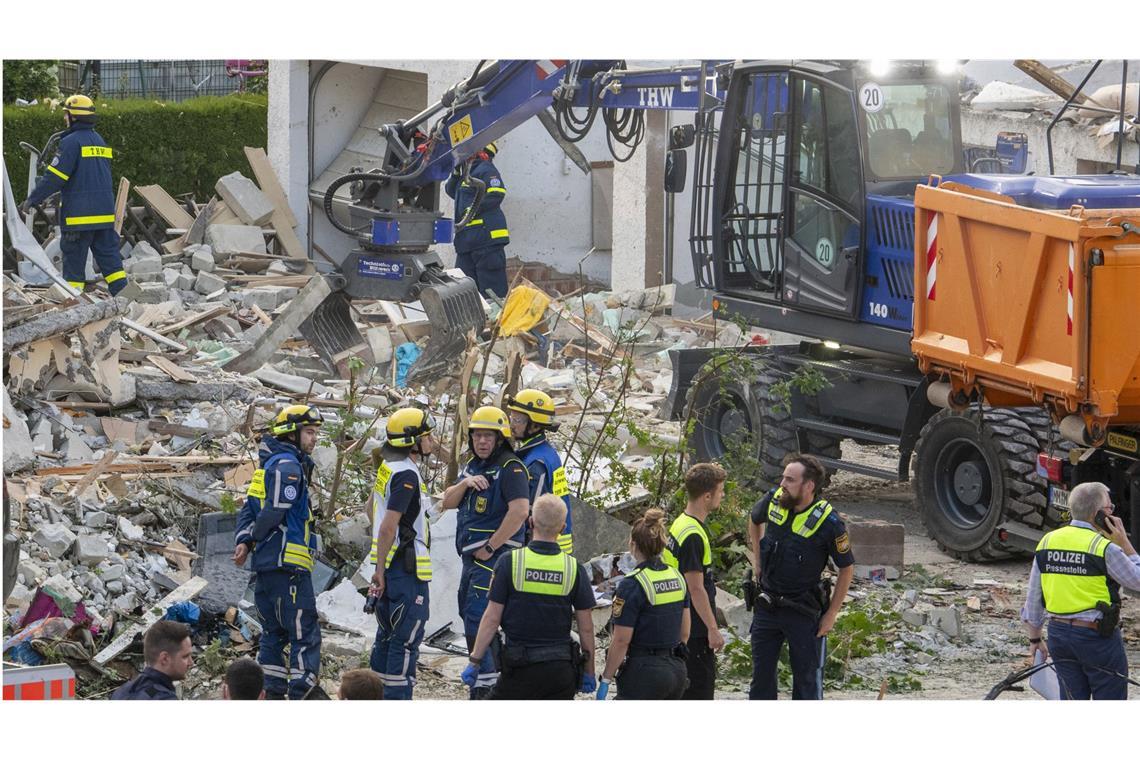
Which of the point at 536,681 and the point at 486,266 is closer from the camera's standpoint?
the point at 536,681

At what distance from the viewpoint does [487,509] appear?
8086 millimetres

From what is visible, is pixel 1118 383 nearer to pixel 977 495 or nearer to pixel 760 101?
pixel 977 495

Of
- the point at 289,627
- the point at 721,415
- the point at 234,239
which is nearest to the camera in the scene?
the point at 289,627

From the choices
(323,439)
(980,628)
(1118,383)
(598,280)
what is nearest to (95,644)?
(323,439)

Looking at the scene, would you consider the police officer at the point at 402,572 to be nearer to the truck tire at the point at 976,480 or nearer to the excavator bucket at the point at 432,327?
the truck tire at the point at 976,480

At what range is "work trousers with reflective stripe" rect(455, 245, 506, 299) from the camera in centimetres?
1677

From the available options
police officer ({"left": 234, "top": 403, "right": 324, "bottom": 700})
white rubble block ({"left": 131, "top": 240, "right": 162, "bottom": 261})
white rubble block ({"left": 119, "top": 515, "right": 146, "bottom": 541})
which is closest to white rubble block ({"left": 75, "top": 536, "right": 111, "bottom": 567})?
white rubble block ({"left": 119, "top": 515, "right": 146, "bottom": 541})

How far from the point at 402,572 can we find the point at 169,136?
16.1 metres

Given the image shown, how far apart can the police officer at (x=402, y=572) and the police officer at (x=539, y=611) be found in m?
1.27

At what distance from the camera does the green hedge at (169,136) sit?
21594 mm

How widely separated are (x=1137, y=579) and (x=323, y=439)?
5.62 m

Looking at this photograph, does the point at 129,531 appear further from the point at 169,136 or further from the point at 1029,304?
the point at 169,136

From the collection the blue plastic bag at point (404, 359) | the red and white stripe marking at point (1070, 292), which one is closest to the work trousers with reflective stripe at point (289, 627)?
the red and white stripe marking at point (1070, 292)

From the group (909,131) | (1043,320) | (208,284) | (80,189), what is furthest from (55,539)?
(208,284)
